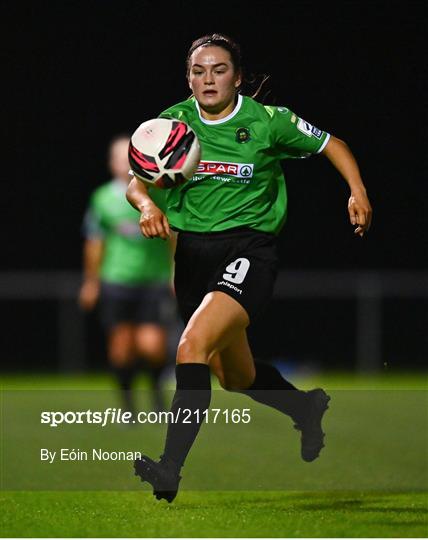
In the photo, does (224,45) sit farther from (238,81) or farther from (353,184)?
(353,184)

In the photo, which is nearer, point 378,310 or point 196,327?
point 196,327

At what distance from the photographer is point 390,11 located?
11.1 meters

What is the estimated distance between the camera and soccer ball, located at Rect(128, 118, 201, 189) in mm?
5527

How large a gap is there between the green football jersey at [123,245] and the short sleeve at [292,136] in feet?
14.4

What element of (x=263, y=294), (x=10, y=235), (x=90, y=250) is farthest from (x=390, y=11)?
(x=10, y=235)

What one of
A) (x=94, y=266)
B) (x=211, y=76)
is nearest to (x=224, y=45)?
(x=211, y=76)

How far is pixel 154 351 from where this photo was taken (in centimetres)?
997

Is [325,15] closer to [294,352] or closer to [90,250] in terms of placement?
[90,250]

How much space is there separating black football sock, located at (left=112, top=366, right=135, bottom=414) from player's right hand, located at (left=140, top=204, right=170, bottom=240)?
179 inches

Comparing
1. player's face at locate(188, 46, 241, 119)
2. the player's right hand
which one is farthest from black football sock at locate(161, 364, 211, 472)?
player's face at locate(188, 46, 241, 119)

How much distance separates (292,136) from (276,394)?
53.1 inches

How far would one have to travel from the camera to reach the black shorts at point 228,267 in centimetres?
568

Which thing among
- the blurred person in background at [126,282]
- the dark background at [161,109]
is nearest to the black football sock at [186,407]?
the blurred person in background at [126,282]

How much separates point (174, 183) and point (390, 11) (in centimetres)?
607
